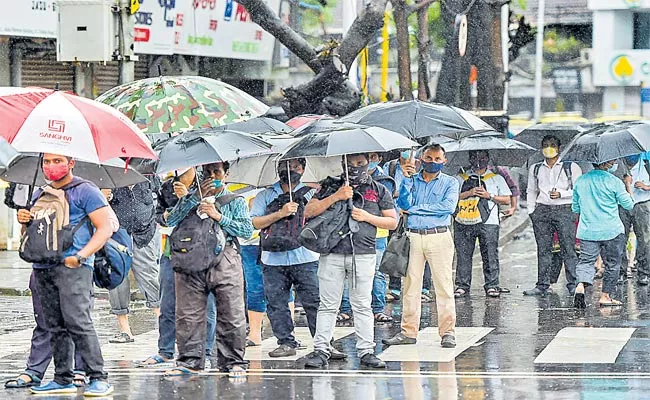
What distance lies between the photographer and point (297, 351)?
1161 centimetres

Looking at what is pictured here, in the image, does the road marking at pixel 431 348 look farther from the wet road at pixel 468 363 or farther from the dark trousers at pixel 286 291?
the dark trousers at pixel 286 291

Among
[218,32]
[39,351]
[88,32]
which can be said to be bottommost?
[39,351]

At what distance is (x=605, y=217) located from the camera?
14.3 m

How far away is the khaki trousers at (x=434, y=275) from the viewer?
11539 mm

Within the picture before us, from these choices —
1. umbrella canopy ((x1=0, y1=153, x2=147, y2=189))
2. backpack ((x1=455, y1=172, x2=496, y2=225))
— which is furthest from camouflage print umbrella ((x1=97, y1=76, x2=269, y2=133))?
backpack ((x1=455, y1=172, x2=496, y2=225))

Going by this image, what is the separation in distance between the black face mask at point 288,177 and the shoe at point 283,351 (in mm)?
1351

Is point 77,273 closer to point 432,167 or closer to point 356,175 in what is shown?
point 356,175

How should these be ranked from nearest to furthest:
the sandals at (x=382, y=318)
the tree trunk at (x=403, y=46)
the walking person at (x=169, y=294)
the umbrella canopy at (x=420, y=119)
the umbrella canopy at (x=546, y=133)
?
1. the walking person at (x=169, y=294)
2. the umbrella canopy at (x=420, y=119)
3. the sandals at (x=382, y=318)
4. the umbrella canopy at (x=546, y=133)
5. the tree trunk at (x=403, y=46)

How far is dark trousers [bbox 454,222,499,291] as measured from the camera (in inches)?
626

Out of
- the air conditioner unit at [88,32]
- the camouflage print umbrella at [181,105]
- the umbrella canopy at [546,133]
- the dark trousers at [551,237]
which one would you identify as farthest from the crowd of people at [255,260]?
the air conditioner unit at [88,32]

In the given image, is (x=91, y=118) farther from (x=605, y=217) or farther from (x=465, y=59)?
(x=465, y=59)

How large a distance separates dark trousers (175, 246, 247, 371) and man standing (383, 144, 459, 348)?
2.07m

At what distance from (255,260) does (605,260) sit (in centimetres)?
445

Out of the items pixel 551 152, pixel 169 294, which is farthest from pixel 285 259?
pixel 551 152
